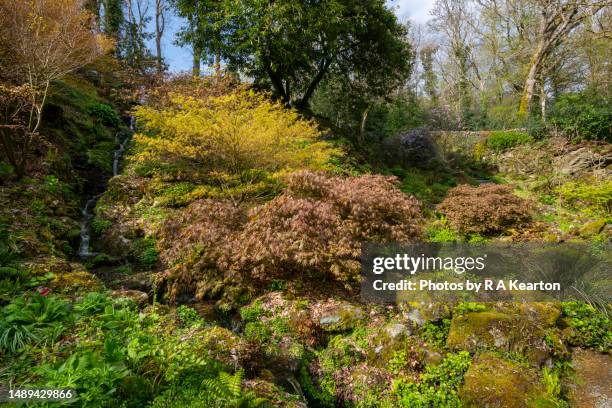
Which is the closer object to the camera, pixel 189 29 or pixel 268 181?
pixel 268 181

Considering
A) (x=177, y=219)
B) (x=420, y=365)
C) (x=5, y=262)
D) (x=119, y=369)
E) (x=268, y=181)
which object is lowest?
(x=420, y=365)

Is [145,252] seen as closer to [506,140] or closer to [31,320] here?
[31,320]

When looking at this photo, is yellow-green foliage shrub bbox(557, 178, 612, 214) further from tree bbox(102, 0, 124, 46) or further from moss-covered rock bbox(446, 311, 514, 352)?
tree bbox(102, 0, 124, 46)

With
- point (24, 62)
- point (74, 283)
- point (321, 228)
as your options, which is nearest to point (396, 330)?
point (321, 228)

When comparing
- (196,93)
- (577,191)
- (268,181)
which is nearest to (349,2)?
(196,93)

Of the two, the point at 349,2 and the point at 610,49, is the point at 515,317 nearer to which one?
the point at 349,2

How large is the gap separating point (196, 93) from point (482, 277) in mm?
9117

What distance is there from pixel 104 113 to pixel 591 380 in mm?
15486

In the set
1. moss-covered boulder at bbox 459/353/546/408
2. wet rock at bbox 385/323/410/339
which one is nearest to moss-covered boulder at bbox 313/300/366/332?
wet rock at bbox 385/323/410/339

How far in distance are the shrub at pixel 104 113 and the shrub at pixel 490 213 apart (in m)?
12.9

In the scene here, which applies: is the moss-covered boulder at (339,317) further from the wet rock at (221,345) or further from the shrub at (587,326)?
the shrub at (587,326)

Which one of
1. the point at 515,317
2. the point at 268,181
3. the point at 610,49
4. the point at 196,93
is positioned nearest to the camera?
the point at 515,317

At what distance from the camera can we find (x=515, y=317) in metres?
4.50

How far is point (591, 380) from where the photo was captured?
161 inches
